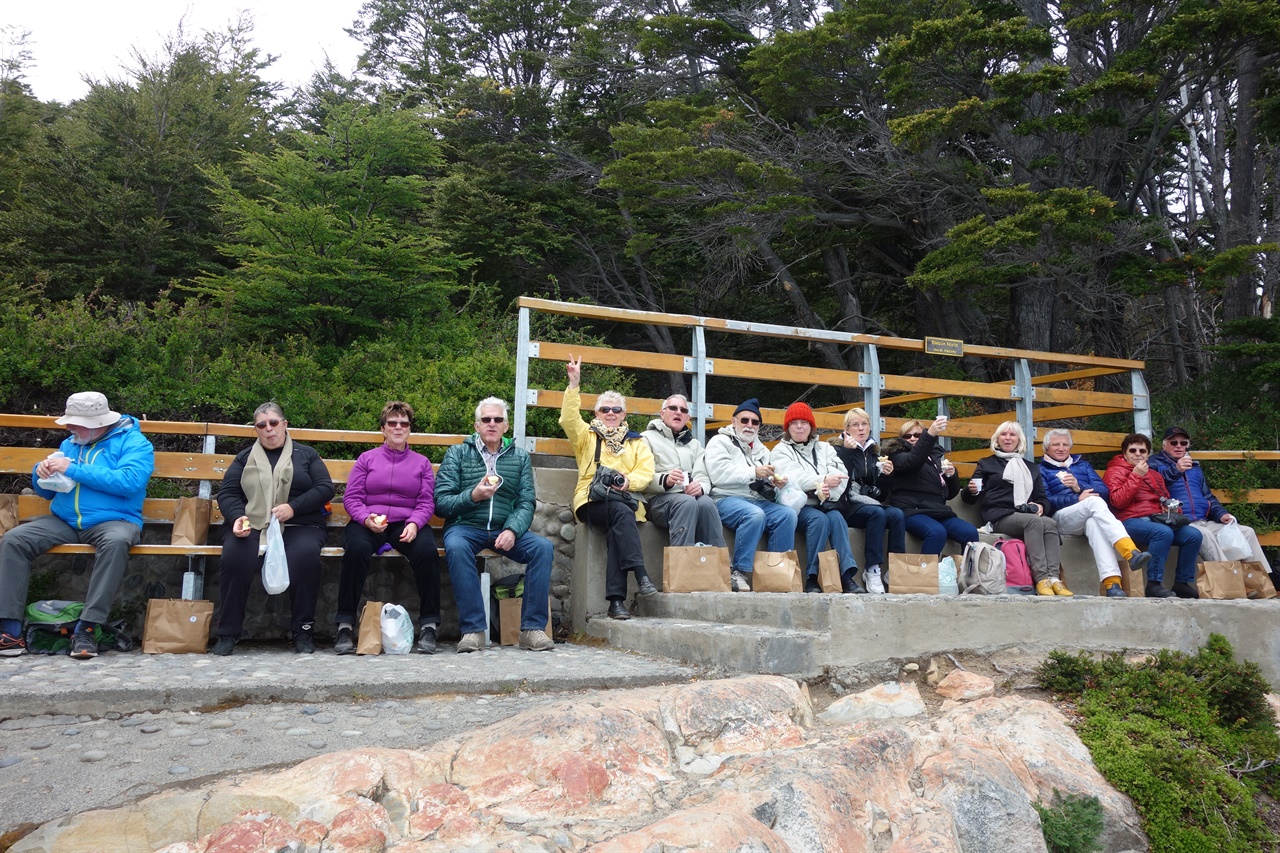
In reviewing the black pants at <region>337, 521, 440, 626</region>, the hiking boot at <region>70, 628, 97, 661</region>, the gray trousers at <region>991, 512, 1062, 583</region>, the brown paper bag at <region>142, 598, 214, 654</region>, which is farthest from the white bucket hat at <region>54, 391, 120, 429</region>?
the gray trousers at <region>991, 512, 1062, 583</region>

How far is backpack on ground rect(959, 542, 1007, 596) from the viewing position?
632cm

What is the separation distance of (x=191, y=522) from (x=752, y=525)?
12.5 feet

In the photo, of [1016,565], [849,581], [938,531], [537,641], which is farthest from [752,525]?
[1016,565]

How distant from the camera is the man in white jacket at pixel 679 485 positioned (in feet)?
21.0

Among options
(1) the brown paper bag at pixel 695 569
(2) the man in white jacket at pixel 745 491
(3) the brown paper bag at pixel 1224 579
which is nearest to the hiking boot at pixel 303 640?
(1) the brown paper bag at pixel 695 569

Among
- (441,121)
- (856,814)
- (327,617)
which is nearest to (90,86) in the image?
(441,121)

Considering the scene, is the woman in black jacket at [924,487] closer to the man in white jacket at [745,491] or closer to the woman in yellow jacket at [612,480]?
the man in white jacket at [745,491]

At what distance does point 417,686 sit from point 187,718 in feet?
3.28

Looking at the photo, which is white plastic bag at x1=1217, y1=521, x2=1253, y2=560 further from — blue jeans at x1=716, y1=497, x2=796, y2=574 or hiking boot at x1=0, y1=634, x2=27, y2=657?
hiking boot at x1=0, y1=634, x2=27, y2=657

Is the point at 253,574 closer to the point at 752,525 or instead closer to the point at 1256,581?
the point at 752,525

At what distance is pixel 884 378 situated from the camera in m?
8.09

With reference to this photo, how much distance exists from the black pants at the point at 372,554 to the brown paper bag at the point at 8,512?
2075 mm

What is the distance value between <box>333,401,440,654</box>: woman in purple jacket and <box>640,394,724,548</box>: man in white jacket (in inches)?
A: 63.1

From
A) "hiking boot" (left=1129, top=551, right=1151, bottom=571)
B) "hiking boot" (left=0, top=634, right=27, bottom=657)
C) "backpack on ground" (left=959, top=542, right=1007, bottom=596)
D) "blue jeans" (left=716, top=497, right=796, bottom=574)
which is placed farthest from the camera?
"hiking boot" (left=1129, top=551, right=1151, bottom=571)
